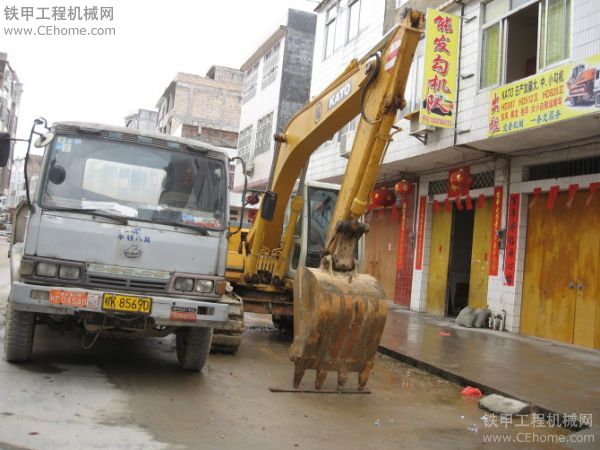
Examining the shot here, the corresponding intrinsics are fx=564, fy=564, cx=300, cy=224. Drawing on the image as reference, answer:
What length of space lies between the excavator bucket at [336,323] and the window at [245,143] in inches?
879

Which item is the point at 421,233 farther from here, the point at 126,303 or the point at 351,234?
the point at 126,303

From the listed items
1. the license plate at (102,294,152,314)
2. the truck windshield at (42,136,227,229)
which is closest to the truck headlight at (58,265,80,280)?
the license plate at (102,294,152,314)

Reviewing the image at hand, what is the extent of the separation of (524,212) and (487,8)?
4.44 m

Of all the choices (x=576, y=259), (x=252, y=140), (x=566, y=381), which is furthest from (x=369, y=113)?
(x=252, y=140)

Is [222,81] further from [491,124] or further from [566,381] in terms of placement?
[566,381]

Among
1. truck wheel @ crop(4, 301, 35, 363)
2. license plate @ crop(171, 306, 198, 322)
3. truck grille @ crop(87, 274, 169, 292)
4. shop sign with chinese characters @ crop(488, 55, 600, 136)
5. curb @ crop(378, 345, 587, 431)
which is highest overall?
shop sign with chinese characters @ crop(488, 55, 600, 136)

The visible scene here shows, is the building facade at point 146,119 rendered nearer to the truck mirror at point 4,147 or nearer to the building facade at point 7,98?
→ the building facade at point 7,98

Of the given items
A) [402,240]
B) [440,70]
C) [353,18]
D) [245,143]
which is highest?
[353,18]

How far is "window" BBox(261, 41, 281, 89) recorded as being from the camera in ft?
86.8

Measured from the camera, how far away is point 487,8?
1210cm

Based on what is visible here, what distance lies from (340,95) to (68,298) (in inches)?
158

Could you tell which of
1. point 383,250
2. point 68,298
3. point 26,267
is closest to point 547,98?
point 68,298

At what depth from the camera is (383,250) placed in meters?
17.8

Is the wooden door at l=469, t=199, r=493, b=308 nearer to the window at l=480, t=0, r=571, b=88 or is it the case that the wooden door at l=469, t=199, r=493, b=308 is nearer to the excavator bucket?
the window at l=480, t=0, r=571, b=88
